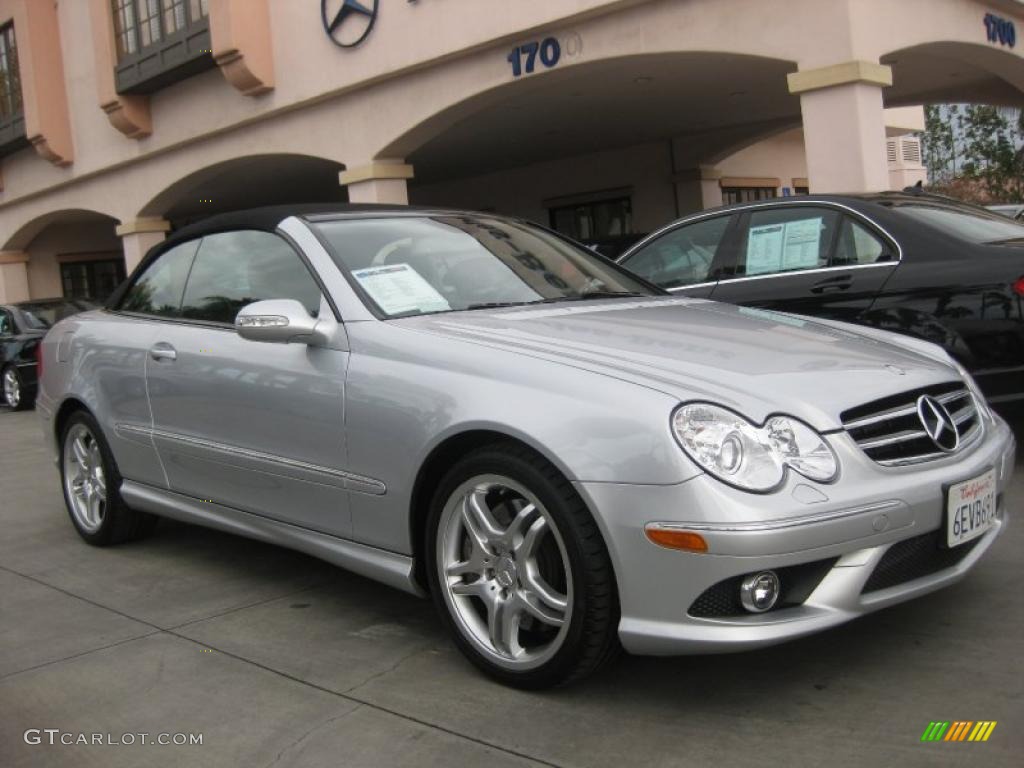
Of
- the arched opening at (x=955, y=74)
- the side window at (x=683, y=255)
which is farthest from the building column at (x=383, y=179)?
the side window at (x=683, y=255)

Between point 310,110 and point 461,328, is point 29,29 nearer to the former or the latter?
point 310,110

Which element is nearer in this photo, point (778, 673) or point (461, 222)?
point (778, 673)

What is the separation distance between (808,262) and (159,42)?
44.6ft

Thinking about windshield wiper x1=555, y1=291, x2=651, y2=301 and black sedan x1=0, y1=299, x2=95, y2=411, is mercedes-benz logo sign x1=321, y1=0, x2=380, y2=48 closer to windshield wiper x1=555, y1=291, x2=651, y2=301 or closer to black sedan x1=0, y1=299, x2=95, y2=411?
black sedan x1=0, y1=299, x2=95, y2=411

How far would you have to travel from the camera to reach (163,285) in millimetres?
4852

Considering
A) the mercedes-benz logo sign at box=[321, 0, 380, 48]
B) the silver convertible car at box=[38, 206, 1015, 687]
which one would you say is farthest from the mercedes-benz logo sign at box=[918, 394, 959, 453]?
the mercedes-benz logo sign at box=[321, 0, 380, 48]

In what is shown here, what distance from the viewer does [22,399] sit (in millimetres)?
12797

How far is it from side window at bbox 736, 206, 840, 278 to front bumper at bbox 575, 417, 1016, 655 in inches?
125

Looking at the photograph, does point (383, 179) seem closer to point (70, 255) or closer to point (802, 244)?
point (802, 244)

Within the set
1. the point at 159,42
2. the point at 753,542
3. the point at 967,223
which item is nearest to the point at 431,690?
the point at 753,542

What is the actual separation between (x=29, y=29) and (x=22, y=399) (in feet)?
32.9

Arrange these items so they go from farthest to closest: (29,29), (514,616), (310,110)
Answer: (29,29) → (310,110) → (514,616)

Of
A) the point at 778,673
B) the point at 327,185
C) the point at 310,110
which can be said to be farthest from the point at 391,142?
the point at 778,673

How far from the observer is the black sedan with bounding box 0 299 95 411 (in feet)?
41.6
